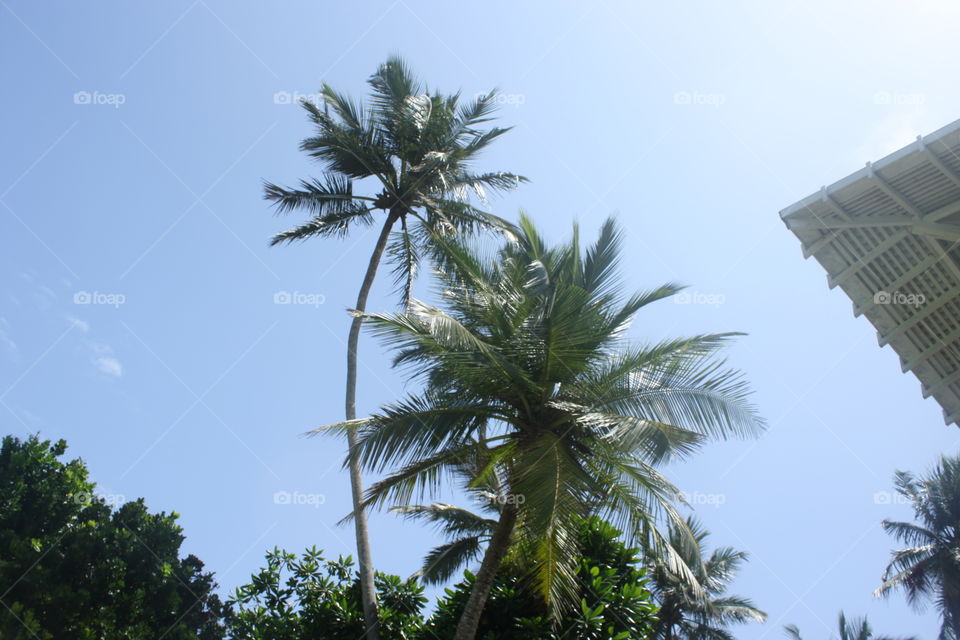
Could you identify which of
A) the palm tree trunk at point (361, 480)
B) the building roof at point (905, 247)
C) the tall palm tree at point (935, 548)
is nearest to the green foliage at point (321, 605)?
the palm tree trunk at point (361, 480)

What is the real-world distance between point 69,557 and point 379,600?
1119 cm

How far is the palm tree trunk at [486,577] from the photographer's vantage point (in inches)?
437

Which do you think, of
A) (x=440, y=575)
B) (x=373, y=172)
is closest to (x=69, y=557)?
(x=440, y=575)

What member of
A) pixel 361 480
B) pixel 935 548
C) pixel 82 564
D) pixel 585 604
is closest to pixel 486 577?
pixel 585 604

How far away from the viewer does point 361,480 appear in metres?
14.6

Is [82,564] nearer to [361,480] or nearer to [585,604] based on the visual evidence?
[361,480]

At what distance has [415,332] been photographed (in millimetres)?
Answer: 11695

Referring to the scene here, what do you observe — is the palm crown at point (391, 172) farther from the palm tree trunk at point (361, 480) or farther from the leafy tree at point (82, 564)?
the leafy tree at point (82, 564)

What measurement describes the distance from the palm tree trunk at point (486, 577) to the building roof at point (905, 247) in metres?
6.10

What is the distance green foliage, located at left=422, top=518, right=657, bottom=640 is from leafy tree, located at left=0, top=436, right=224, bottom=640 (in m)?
11.2

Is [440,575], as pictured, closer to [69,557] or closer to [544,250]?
[544,250]

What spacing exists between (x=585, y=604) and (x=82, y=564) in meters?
15.7

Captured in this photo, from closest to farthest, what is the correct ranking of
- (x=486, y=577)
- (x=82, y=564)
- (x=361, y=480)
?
(x=486, y=577), (x=361, y=480), (x=82, y=564)

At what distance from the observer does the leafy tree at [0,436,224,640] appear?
19.3 meters
